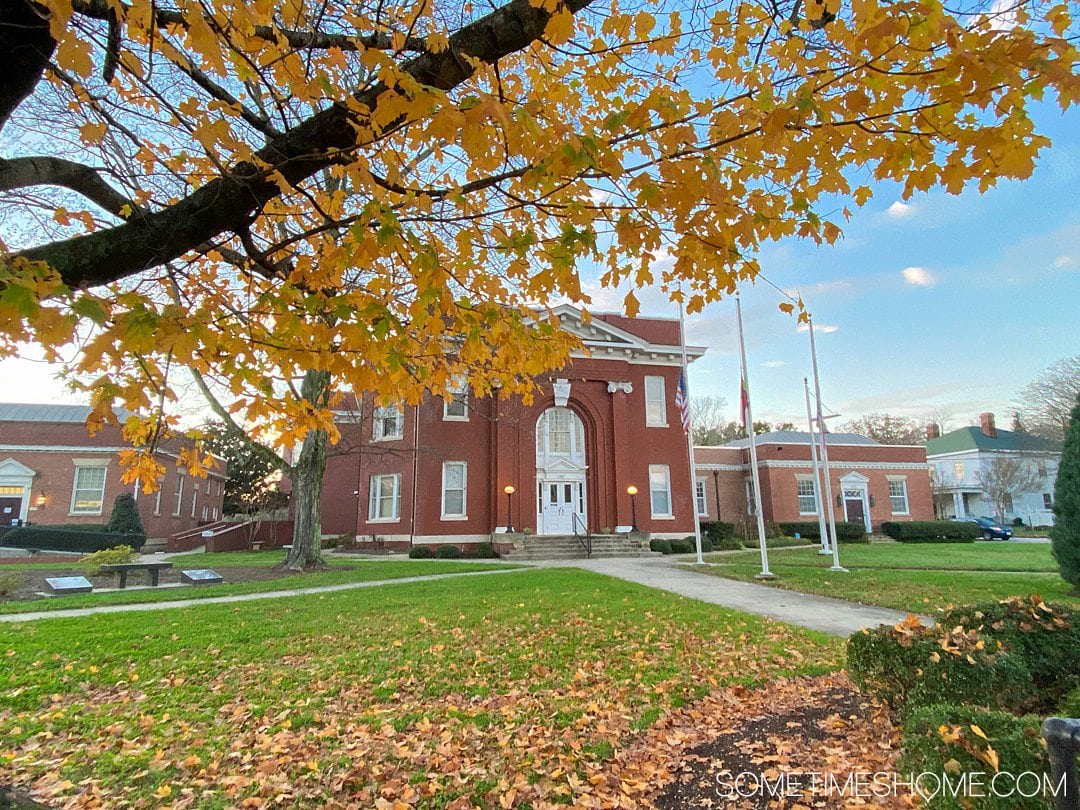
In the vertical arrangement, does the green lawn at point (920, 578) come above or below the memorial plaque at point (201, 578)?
below

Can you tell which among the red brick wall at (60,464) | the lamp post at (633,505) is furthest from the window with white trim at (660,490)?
the red brick wall at (60,464)

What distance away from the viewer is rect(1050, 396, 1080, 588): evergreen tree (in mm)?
9758

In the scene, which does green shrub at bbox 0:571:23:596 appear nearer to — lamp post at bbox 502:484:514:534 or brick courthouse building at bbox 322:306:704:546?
brick courthouse building at bbox 322:306:704:546

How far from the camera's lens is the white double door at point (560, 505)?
78.2 feet

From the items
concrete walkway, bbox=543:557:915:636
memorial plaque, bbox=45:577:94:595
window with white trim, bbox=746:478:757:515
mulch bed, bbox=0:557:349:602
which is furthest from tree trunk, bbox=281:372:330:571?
window with white trim, bbox=746:478:757:515

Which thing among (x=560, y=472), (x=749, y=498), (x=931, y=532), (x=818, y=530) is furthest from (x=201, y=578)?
(x=931, y=532)

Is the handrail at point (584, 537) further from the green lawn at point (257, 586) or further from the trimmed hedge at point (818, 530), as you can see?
the trimmed hedge at point (818, 530)

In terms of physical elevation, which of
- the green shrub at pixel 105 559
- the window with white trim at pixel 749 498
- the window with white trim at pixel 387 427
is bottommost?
the green shrub at pixel 105 559

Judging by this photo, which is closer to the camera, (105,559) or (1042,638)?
(1042,638)

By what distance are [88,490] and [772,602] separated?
31976 mm

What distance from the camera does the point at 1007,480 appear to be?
43594 mm

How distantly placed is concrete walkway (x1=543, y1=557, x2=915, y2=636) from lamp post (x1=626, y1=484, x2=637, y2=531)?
8599 mm

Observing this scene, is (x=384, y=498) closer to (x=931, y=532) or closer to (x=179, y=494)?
(x=179, y=494)

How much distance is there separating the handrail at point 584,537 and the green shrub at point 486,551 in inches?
129
